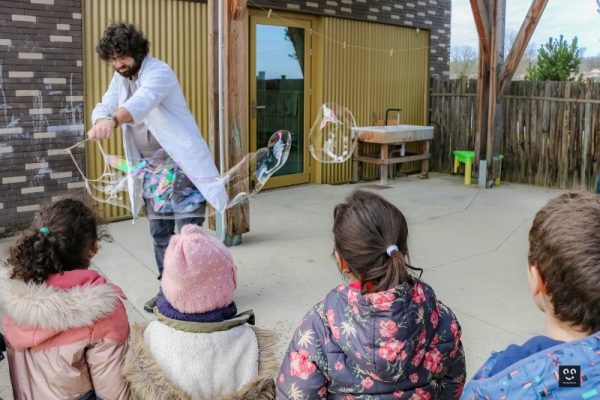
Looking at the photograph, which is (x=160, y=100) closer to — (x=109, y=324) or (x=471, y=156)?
(x=109, y=324)

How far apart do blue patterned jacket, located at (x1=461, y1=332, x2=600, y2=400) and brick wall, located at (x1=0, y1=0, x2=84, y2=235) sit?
5858 mm

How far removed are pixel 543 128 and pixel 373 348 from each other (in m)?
9.23

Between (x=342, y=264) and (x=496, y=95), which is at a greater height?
(x=496, y=95)

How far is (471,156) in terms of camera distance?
10.4 meters

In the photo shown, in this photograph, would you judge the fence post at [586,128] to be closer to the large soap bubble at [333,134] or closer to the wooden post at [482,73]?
the wooden post at [482,73]

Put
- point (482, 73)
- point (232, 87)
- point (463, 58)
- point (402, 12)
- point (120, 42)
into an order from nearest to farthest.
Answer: point (120, 42), point (232, 87), point (482, 73), point (402, 12), point (463, 58)

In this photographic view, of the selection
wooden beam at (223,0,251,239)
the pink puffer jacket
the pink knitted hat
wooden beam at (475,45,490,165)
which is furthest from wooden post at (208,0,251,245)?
wooden beam at (475,45,490,165)

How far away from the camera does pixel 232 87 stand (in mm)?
6121

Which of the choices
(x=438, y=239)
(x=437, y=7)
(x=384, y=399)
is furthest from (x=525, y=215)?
(x=384, y=399)

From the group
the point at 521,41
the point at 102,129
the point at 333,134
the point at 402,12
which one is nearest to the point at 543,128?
the point at 521,41

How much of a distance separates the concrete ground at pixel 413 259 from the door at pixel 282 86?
747mm

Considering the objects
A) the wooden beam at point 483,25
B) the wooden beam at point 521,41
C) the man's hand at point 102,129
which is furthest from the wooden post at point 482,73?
the man's hand at point 102,129

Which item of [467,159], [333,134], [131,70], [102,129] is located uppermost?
[131,70]

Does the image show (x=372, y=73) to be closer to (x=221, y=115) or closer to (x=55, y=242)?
(x=221, y=115)
